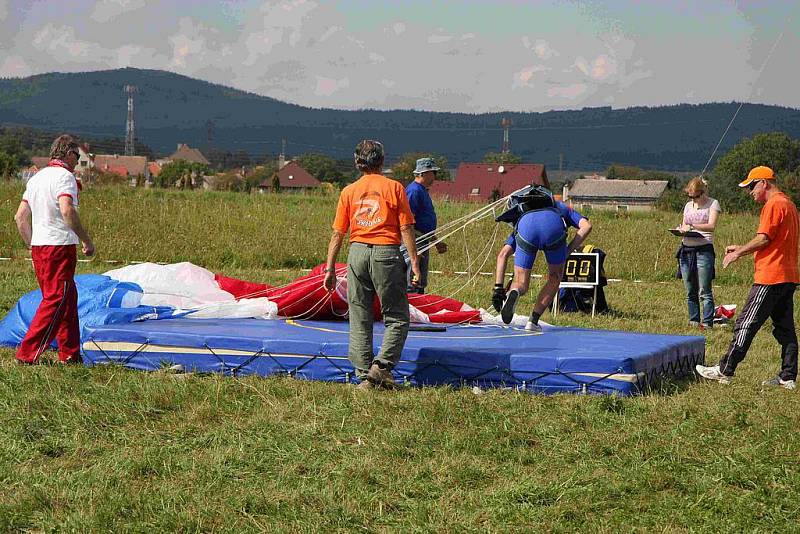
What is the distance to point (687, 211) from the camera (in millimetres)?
12344

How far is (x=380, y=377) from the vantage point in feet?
24.0

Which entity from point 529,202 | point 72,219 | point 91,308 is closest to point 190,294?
point 91,308

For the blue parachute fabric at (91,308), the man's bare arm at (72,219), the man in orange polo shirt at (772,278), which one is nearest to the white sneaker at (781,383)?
the man in orange polo shirt at (772,278)

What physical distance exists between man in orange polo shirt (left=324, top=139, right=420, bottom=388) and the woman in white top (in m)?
5.85

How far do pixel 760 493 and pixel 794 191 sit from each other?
6411 centimetres

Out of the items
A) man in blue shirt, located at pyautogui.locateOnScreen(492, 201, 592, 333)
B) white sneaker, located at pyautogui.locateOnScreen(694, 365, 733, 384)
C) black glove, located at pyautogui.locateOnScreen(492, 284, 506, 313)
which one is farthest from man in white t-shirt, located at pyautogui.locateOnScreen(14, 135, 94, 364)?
white sneaker, located at pyautogui.locateOnScreen(694, 365, 733, 384)

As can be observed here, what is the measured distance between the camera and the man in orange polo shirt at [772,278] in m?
7.95

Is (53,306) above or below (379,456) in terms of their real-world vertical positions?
above

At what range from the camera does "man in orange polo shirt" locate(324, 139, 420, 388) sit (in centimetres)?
731

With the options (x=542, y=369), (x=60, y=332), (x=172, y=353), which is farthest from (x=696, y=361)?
(x=60, y=332)

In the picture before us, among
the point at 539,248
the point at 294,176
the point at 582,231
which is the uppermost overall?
the point at 294,176

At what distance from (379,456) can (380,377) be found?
1629 mm

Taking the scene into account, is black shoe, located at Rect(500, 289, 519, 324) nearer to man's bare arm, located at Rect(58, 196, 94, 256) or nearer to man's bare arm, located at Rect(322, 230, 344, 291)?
man's bare arm, located at Rect(322, 230, 344, 291)

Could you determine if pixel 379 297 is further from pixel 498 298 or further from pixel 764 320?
pixel 764 320
